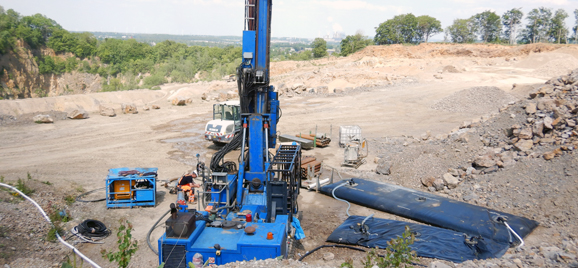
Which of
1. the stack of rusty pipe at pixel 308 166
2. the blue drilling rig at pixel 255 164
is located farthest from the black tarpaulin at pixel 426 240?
the stack of rusty pipe at pixel 308 166

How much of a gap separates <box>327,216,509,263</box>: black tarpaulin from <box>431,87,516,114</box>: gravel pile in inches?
837

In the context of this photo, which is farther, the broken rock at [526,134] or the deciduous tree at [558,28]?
the deciduous tree at [558,28]

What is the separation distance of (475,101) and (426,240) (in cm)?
2350

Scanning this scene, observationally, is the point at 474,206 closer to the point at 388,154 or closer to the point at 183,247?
the point at 388,154

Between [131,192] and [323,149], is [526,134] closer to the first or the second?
[323,149]

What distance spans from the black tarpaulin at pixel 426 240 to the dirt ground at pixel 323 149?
397mm

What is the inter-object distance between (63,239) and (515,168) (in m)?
13.3

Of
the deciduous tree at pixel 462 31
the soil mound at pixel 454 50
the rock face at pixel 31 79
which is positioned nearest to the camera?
the soil mound at pixel 454 50

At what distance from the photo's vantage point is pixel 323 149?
1964cm

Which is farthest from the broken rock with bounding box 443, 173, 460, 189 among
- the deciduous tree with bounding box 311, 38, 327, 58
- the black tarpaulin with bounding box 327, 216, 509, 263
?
the deciduous tree with bounding box 311, 38, 327, 58

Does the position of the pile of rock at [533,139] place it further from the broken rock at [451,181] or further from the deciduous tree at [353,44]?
the deciduous tree at [353,44]

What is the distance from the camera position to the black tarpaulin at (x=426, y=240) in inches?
338

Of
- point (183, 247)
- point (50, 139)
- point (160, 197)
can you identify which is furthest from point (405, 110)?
point (183, 247)

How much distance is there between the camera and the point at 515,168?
1262 centimetres
